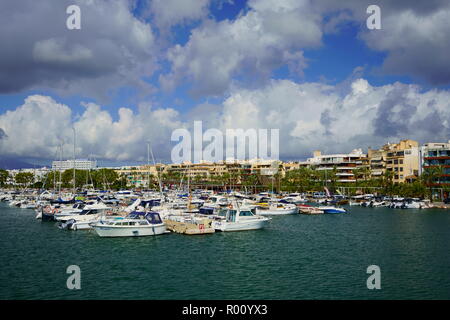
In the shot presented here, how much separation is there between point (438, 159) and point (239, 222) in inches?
3874

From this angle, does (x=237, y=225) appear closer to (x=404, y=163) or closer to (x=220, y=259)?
(x=220, y=259)

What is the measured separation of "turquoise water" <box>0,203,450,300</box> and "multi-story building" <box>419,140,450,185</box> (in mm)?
74781

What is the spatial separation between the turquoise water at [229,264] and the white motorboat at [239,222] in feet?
4.66

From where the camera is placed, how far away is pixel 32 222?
7000 centimetres

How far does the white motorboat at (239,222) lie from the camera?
5703 cm

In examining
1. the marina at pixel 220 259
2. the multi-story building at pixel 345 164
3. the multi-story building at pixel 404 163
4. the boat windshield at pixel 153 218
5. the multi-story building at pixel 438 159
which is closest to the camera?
the marina at pixel 220 259

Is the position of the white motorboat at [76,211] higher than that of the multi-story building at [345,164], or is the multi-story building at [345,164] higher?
the multi-story building at [345,164]

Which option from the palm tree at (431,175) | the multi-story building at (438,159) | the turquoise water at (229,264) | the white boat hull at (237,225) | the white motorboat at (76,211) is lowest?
the turquoise water at (229,264)

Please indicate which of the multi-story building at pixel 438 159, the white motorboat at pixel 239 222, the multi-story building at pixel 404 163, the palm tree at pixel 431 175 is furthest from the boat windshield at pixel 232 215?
the multi-story building at pixel 404 163

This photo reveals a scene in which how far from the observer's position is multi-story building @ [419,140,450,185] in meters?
125

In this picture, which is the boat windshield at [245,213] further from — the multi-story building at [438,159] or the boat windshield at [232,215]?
the multi-story building at [438,159]

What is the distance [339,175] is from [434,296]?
514ft

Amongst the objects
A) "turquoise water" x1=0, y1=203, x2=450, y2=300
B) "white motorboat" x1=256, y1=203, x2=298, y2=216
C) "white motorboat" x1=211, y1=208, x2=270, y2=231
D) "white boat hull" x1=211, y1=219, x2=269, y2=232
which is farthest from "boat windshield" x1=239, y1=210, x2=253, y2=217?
"white motorboat" x1=256, y1=203, x2=298, y2=216

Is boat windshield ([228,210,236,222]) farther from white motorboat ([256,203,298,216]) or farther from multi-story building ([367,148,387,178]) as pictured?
multi-story building ([367,148,387,178])
